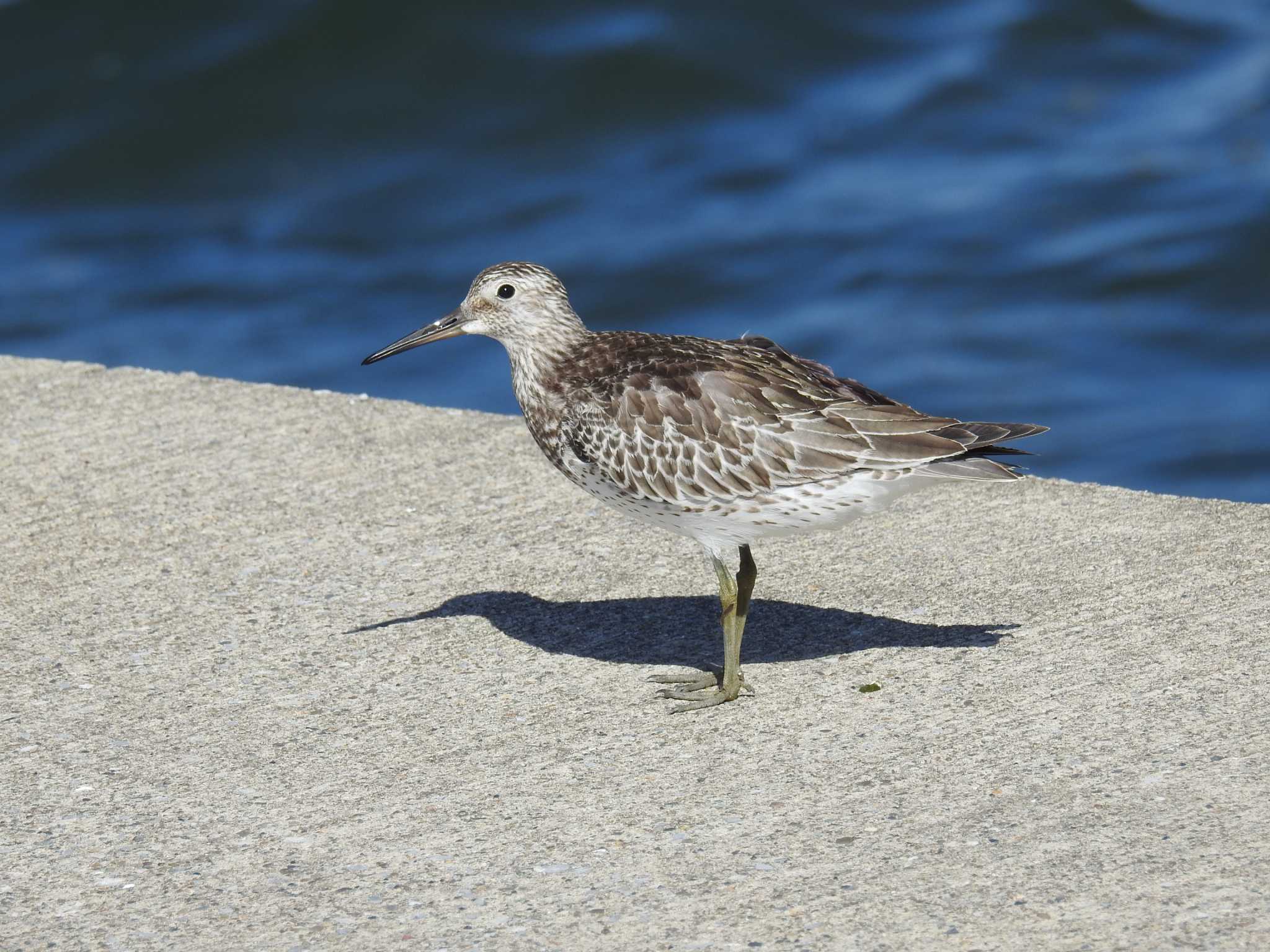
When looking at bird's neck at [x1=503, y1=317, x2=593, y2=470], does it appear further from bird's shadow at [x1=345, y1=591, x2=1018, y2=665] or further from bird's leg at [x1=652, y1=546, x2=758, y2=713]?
bird's leg at [x1=652, y1=546, x2=758, y2=713]

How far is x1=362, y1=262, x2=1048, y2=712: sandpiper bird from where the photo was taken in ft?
18.7

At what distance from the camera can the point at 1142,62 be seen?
19.2 meters

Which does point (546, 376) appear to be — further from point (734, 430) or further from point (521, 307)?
point (734, 430)

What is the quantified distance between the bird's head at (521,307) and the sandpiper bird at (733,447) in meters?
0.23

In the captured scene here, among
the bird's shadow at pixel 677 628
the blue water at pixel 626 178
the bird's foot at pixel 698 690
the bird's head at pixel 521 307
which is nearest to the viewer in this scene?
the bird's foot at pixel 698 690

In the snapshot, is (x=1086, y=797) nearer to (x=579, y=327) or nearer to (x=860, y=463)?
(x=860, y=463)

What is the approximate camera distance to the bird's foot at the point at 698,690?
18.3ft

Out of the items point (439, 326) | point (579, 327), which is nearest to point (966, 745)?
point (579, 327)

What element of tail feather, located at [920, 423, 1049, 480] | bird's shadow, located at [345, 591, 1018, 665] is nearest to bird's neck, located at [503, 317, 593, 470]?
bird's shadow, located at [345, 591, 1018, 665]

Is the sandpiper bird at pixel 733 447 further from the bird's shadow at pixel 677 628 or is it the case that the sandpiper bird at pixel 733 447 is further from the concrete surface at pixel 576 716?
the concrete surface at pixel 576 716

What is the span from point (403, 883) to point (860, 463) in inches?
81.7

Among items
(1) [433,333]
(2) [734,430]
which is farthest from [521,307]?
(2) [734,430]

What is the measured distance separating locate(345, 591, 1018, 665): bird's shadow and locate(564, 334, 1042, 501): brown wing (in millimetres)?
646

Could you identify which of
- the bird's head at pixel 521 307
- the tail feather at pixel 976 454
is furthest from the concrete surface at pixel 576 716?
the bird's head at pixel 521 307
